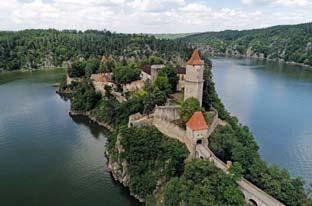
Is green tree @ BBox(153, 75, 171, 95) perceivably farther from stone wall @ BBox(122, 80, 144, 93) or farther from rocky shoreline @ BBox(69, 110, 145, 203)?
rocky shoreline @ BBox(69, 110, 145, 203)

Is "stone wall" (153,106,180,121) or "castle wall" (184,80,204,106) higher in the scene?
"castle wall" (184,80,204,106)

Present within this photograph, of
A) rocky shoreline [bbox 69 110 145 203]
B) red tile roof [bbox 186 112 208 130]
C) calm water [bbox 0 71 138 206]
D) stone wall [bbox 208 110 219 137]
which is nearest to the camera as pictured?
red tile roof [bbox 186 112 208 130]

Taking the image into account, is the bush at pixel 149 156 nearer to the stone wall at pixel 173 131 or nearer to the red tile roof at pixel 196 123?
the stone wall at pixel 173 131

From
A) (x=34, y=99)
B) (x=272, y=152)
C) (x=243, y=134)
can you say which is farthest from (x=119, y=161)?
(x=34, y=99)

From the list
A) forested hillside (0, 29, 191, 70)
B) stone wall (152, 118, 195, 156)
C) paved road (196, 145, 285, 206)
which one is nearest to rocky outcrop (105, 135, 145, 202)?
stone wall (152, 118, 195, 156)

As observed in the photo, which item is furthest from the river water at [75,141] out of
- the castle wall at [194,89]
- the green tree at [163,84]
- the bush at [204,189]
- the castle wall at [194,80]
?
the castle wall at [194,80]

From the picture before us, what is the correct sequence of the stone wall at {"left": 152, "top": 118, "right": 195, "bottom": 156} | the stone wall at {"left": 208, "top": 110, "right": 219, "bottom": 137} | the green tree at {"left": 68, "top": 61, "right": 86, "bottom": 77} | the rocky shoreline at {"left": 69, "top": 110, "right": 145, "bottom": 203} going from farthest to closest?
the green tree at {"left": 68, "top": 61, "right": 86, "bottom": 77} < the rocky shoreline at {"left": 69, "top": 110, "right": 145, "bottom": 203} < the stone wall at {"left": 208, "top": 110, "right": 219, "bottom": 137} < the stone wall at {"left": 152, "top": 118, "right": 195, "bottom": 156}

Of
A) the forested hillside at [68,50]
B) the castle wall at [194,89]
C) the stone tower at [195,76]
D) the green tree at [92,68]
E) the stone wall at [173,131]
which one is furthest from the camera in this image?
the forested hillside at [68,50]
